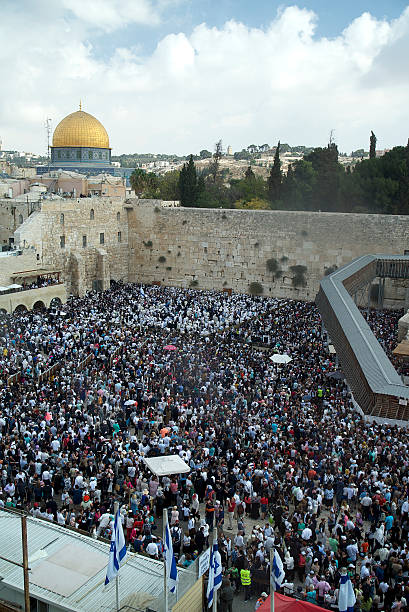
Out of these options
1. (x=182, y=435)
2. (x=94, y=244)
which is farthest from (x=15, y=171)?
(x=182, y=435)

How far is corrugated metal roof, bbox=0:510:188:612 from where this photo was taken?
23.0 feet

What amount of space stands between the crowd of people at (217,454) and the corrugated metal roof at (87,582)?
70 cm

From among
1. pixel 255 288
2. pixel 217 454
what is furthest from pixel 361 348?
pixel 255 288

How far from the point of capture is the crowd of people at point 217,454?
881 cm

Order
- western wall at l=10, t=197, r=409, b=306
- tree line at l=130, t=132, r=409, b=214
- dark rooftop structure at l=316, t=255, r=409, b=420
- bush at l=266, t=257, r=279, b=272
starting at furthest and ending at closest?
tree line at l=130, t=132, r=409, b=214 → bush at l=266, t=257, r=279, b=272 → western wall at l=10, t=197, r=409, b=306 → dark rooftop structure at l=316, t=255, r=409, b=420

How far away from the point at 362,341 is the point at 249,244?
52.8 ft

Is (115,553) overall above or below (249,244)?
below

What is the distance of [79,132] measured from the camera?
44156mm

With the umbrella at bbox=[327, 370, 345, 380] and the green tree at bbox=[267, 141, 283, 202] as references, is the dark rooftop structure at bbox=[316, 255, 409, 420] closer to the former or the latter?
the umbrella at bbox=[327, 370, 345, 380]

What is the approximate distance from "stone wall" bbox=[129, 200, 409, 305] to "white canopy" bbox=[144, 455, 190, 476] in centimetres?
2008

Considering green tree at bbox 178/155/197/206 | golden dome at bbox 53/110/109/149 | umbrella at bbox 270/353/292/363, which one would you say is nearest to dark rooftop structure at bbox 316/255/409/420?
umbrella at bbox 270/353/292/363

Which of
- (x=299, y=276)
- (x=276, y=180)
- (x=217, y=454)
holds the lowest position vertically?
(x=217, y=454)

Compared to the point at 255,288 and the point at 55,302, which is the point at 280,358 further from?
the point at 255,288

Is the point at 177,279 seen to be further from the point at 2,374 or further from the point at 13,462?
the point at 13,462
